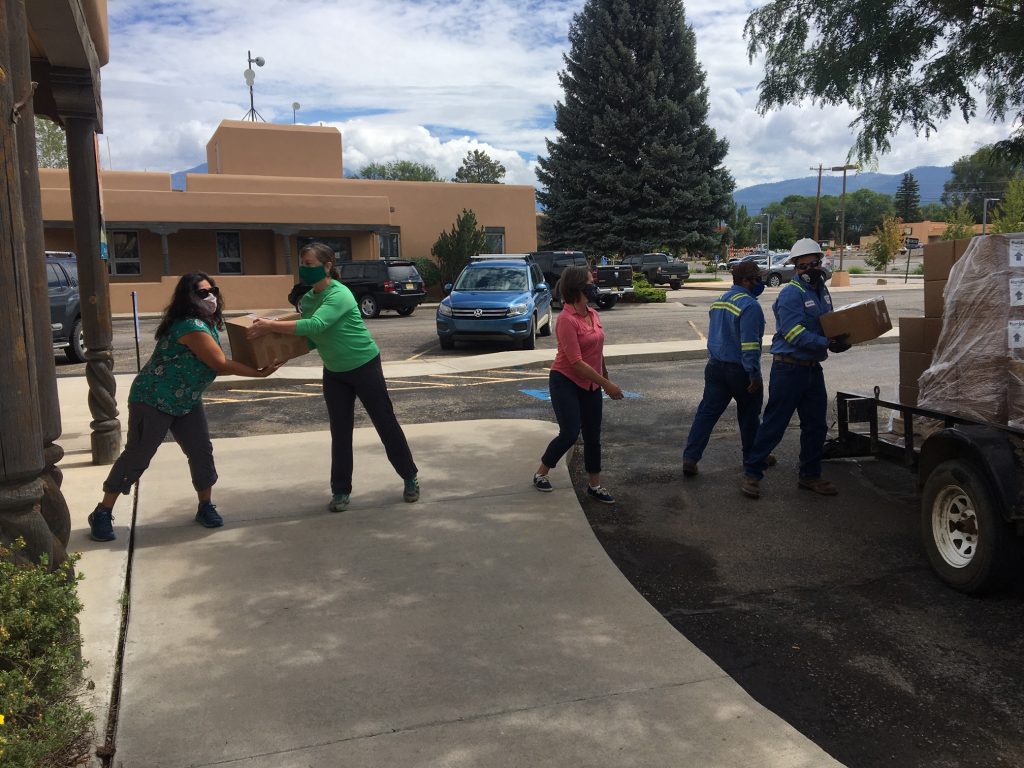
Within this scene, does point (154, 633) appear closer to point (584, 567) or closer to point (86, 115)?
point (584, 567)

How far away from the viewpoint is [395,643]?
3.86m

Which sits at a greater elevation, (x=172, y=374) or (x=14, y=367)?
(x=14, y=367)

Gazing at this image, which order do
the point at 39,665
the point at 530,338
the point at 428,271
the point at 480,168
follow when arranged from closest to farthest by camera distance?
the point at 39,665 → the point at 530,338 → the point at 428,271 → the point at 480,168

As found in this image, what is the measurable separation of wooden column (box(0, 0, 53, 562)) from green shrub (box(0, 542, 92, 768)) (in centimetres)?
15

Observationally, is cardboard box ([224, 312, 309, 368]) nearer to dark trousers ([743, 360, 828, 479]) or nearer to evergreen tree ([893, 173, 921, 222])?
dark trousers ([743, 360, 828, 479])

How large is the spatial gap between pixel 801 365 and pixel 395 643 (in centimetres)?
373

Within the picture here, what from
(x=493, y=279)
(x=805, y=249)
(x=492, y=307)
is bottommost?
(x=492, y=307)

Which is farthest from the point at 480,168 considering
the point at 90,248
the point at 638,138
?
the point at 90,248

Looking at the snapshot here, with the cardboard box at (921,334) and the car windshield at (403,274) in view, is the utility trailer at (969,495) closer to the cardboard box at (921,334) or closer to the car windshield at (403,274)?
the cardboard box at (921,334)

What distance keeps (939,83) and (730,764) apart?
647 cm

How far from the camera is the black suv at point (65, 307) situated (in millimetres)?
14758

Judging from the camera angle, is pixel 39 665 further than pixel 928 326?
No

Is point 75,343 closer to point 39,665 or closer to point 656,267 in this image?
point 39,665

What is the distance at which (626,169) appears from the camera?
41.3 meters
